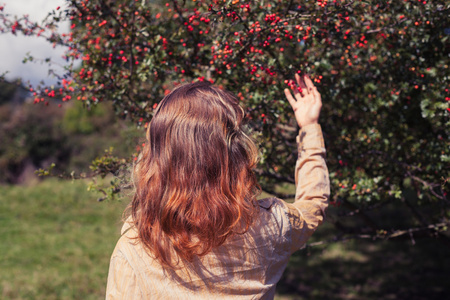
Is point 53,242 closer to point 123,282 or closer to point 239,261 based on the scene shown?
point 123,282

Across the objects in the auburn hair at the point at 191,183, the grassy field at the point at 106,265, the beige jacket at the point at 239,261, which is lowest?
the grassy field at the point at 106,265

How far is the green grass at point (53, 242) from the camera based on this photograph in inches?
243

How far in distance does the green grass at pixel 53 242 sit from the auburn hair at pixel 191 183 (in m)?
4.10

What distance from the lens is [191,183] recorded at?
1347 millimetres

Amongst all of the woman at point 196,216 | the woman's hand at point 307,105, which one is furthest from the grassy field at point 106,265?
the woman at point 196,216

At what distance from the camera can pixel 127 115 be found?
276 cm

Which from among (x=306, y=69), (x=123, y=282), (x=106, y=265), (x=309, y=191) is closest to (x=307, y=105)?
(x=309, y=191)

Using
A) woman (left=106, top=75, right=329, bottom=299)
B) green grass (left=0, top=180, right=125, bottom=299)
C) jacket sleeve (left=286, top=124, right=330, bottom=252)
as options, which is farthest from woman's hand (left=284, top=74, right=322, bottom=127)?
green grass (left=0, top=180, right=125, bottom=299)

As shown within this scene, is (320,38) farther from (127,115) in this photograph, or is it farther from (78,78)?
(78,78)

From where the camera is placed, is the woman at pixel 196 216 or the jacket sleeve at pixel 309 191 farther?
the jacket sleeve at pixel 309 191

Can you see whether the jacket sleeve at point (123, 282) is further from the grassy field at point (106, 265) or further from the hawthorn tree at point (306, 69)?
the grassy field at point (106, 265)

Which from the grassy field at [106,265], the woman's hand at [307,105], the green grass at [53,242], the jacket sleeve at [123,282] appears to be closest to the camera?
the jacket sleeve at [123,282]

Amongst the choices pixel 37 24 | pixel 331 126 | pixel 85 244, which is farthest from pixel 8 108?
pixel 331 126

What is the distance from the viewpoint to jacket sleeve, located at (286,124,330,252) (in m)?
1.51
